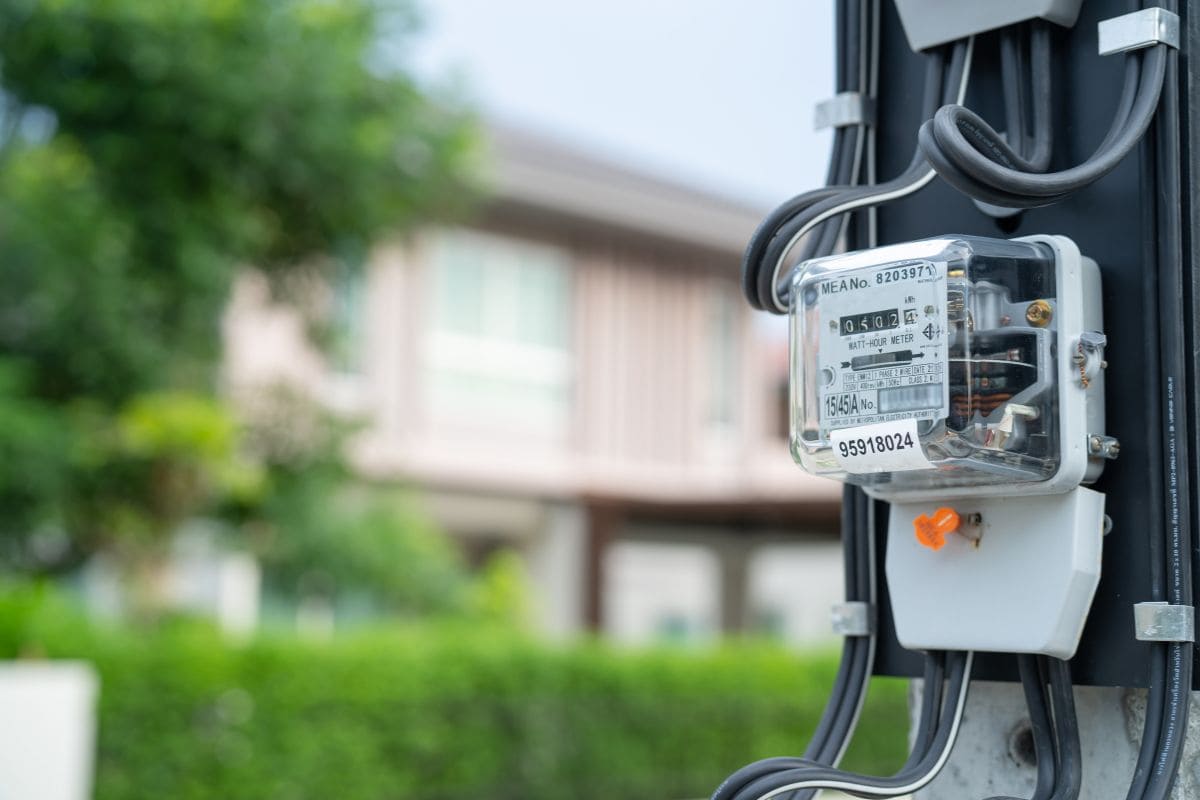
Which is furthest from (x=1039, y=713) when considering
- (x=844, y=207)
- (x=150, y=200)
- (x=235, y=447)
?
(x=235, y=447)

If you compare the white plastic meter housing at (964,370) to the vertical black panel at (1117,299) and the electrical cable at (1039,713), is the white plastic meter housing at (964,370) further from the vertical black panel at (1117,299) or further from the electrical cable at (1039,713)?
the electrical cable at (1039,713)

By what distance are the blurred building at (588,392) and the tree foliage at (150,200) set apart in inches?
139

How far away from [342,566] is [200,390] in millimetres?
1300

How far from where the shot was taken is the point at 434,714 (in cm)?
772

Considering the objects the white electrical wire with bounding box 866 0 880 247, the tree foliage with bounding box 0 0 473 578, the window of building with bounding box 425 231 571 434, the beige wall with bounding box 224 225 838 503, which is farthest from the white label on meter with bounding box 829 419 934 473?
A: the window of building with bounding box 425 231 571 434

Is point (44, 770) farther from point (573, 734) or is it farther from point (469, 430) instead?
point (469, 430)

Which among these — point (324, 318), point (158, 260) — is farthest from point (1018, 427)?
point (324, 318)

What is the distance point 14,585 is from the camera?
6684mm

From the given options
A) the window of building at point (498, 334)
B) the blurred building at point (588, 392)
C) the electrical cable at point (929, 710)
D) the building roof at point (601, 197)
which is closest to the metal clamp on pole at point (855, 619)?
the electrical cable at point (929, 710)

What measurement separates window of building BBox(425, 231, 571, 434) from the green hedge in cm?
454

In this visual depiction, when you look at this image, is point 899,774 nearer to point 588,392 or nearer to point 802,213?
point 802,213

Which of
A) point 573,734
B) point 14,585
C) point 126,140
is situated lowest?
point 573,734

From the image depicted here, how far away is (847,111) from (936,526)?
418 millimetres

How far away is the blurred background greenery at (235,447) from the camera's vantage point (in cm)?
682
